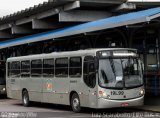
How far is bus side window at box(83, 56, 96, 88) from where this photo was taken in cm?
1786

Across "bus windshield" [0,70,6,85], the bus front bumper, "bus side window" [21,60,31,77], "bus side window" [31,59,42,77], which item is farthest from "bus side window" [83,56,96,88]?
"bus windshield" [0,70,6,85]

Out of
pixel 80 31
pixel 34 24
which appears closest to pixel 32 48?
pixel 34 24

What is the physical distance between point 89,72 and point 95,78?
52 centimetres

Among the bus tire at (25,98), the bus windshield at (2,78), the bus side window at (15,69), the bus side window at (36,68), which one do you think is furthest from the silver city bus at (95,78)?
the bus windshield at (2,78)

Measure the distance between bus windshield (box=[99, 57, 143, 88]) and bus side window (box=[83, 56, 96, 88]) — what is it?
0.33m

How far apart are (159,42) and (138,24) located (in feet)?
8.97

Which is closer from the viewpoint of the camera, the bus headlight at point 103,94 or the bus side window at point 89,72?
the bus headlight at point 103,94

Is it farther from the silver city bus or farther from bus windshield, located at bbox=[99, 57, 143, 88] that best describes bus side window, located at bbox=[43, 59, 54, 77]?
bus windshield, located at bbox=[99, 57, 143, 88]

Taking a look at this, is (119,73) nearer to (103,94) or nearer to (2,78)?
(103,94)

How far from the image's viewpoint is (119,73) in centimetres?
1786

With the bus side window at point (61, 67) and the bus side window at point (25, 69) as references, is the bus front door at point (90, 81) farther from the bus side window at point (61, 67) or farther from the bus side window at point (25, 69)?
the bus side window at point (25, 69)

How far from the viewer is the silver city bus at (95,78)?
57.7 ft

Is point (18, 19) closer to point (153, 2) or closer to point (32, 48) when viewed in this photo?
point (32, 48)

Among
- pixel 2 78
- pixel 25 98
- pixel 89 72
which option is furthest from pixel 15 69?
pixel 89 72
